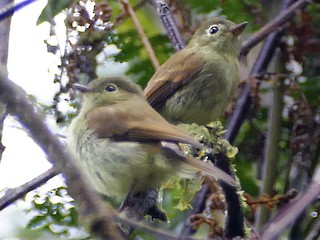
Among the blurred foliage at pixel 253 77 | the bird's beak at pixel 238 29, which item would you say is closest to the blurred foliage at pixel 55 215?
the blurred foliage at pixel 253 77

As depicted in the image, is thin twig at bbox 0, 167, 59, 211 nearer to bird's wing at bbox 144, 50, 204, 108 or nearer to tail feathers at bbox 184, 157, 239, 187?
tail feathers at bbox 184, 157, 239, 187

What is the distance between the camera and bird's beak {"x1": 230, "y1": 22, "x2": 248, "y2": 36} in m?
4.14

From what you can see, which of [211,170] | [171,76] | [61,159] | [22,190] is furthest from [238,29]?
[61,159]

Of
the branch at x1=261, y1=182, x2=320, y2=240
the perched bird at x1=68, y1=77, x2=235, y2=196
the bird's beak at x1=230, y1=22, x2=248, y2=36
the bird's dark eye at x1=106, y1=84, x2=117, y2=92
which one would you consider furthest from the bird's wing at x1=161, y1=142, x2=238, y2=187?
the bird's beak at x1=230, y1=22, x2=248, y2=36

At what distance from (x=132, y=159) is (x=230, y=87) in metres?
1.30

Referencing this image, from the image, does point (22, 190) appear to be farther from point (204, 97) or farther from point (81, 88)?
point (204, 97)

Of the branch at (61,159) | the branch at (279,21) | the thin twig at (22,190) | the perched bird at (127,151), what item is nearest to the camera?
the branch at (61,159)

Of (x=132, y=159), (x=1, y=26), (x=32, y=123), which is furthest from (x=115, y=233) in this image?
(x=132, y=159)

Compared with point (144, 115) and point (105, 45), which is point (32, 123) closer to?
point (144, 115)

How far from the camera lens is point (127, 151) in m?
3.07

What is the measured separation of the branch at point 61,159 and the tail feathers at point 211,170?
1.43 metres

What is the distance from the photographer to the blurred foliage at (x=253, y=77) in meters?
3.44

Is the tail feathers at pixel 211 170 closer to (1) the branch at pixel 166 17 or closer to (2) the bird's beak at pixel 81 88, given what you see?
(2) the bird's beak at pixel 81 88

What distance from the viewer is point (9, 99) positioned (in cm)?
109
